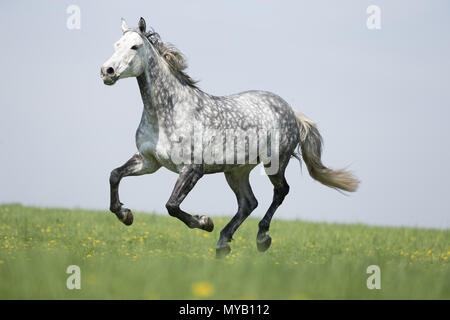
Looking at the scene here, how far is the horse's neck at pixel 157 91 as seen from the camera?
21.0ft

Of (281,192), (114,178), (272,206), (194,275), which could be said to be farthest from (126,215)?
(194,275)

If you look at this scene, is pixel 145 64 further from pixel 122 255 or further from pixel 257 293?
pixel 257 293

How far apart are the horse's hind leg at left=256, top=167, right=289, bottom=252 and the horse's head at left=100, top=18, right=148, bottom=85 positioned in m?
2.66

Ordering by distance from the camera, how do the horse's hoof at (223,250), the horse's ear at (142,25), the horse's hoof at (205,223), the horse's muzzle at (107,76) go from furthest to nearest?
the horse's hoof at (223,250)
the horse's hoof at (205,223)
the horse's ear at (142,25)
the horse's muzzle at (107,76)

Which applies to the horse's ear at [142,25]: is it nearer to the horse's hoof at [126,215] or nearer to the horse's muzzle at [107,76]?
the horse's muzzle at [107,76]

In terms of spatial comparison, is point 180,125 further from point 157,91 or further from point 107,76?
point 107,76

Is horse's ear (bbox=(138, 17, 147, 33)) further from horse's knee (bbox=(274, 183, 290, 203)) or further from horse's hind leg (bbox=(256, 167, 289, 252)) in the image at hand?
horse's knee (bbox=(274, 183, 290, 203))

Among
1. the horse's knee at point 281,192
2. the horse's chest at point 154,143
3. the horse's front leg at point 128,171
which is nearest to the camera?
the horse's chest at point 154,143

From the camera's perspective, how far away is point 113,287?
12.4 feet

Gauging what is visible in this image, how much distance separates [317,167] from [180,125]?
2835mm

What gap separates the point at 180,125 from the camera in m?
6.42

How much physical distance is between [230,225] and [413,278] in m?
3.39

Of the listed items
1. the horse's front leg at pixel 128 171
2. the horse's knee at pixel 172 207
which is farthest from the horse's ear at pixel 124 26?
the horse's knee at pixel 172 207

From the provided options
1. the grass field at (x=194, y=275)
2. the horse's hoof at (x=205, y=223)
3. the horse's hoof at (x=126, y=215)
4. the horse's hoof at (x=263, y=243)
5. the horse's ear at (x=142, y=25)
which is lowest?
the horse's hoof at (x=263, y=243)
